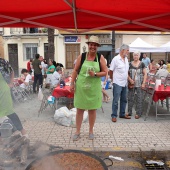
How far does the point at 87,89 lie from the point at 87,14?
1310mm

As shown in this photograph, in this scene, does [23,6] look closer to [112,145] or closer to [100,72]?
[100,72]

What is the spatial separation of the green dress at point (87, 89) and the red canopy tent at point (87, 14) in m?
0.77

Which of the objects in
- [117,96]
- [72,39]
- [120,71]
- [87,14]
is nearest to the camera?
[87,14]

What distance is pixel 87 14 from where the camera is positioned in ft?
10.9

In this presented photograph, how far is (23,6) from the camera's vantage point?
9.90 feet

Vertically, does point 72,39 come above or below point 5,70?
above

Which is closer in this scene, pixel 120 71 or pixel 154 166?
pixel 154 166

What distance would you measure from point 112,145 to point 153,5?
2.52 m

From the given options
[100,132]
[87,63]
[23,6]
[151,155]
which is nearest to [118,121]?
[100,132]

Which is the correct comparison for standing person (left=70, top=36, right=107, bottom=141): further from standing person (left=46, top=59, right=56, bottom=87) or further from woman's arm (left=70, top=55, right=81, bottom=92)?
standing person (left=46, top=59, right=56, bottom=87)

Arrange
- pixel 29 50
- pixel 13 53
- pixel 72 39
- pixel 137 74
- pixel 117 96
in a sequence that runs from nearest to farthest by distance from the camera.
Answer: pixel 117 96
pixel 137 74
pixel 72 39
pixel 29 50
pixel 13 53

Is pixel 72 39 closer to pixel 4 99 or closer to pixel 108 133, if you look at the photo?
pixel 108 133

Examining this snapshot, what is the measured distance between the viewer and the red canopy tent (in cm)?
282

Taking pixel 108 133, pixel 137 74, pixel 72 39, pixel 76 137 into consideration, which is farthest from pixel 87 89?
pixel 72 39
